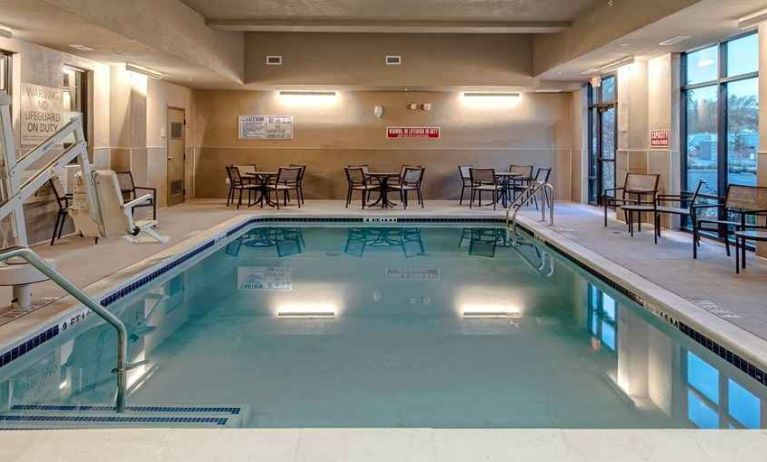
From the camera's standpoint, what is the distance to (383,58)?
1210cm

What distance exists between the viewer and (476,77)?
39.9 ft

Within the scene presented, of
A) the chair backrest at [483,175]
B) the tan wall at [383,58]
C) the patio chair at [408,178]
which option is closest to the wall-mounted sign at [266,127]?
the tan wall at [383,58]

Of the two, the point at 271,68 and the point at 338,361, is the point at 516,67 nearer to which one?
the point at 271,68

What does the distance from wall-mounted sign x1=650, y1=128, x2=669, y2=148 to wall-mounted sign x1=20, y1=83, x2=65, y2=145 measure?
7664 mm

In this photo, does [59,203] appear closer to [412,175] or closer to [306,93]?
[412,175]

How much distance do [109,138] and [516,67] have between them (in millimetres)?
7128

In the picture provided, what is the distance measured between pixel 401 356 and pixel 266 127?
10029mm

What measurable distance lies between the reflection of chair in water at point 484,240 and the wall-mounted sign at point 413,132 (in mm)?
3770

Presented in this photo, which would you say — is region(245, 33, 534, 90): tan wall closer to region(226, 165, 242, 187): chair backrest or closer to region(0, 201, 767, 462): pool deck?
region(226, 165, 242, 187): chair backrest

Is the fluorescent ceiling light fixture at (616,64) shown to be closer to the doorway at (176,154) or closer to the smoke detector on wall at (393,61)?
the smoke detector on wall at (393,61)

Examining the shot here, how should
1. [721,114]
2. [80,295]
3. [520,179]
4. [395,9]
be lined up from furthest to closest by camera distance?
[520,179] → [395,9] → [721,114] → [80,295]

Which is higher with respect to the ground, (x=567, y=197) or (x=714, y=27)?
(x=714, y=27)
